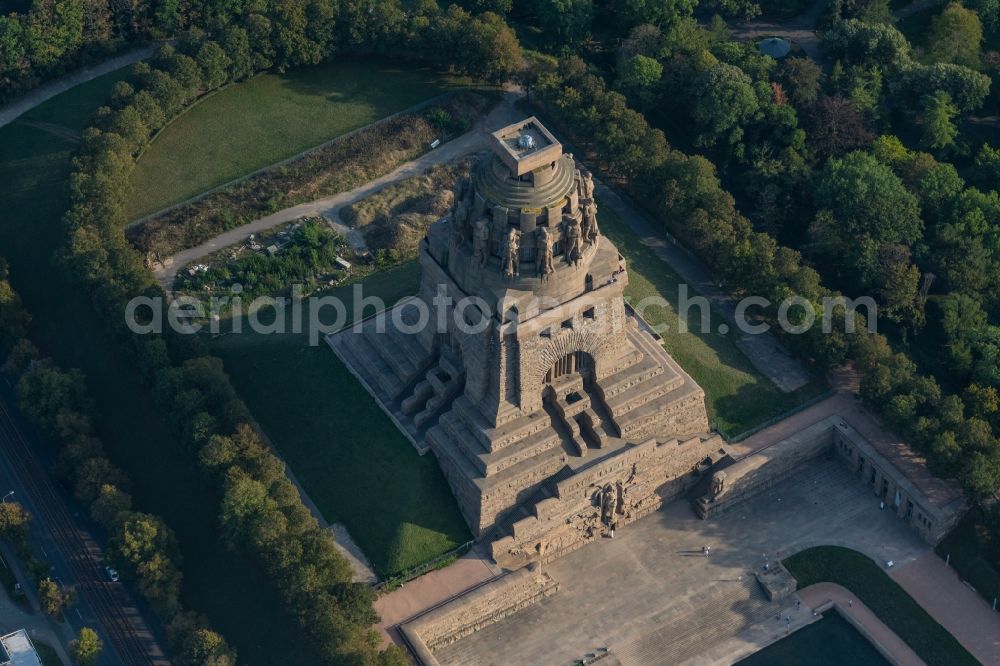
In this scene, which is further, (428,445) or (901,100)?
(901,100)

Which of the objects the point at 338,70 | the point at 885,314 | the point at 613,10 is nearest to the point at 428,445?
the point at 885,314

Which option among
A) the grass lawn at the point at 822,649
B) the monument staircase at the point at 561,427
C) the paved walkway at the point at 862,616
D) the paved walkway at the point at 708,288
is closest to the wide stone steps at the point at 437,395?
the monument staircase at the point at 561,427

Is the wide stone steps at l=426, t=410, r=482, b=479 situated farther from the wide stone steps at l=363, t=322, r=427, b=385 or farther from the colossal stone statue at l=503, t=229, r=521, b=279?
the colossal stone statue at l=503, t=229, r=521, b=279

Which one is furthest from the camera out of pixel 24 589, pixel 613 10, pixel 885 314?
pixel 613 10

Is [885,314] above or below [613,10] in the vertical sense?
below

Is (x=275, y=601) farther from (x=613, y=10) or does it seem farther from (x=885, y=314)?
(x=613, y=10)

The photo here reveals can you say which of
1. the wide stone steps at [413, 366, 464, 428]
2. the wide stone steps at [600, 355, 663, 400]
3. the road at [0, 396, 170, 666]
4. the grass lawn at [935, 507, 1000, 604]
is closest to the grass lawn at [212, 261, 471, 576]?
the wide stone steps at [413, 366, 464, 428]

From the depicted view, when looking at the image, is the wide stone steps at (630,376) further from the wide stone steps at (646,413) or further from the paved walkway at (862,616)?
the paved walkway at (862,616)
